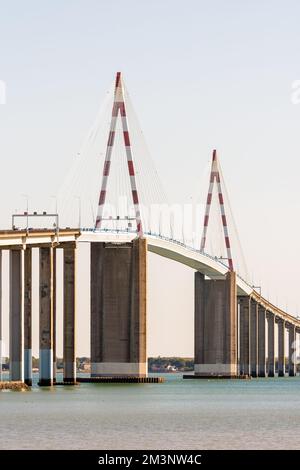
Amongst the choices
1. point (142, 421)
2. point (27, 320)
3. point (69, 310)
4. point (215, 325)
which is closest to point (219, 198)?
point (215, 325)

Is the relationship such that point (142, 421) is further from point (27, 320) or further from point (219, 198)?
point (219, 198)

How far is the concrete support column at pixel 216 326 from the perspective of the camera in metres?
175

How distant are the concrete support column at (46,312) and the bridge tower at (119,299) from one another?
52.8 ft

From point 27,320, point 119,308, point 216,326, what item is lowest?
point 27,320

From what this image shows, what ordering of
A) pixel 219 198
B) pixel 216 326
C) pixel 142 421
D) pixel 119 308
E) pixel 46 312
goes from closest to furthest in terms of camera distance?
pixel 142 421 → pixel 46 312 → pixel 119 308 → pixel 216 326 → pixel 219 198

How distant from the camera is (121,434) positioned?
6725 centimetres

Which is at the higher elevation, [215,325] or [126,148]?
[126,148]

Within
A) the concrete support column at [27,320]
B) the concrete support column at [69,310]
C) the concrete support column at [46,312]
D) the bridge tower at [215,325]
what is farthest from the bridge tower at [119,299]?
the bridge tower at [215,325]

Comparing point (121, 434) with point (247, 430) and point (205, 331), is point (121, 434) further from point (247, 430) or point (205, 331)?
point (205, 331)

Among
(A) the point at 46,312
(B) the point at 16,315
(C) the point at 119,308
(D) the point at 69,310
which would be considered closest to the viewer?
(B) the point at 16,315

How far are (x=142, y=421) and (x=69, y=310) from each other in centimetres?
4683

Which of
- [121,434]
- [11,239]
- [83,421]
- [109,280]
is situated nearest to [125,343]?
[109,280]

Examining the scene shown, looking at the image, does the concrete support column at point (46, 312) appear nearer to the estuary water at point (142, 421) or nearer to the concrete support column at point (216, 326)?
the estuary water at point (142, 421)

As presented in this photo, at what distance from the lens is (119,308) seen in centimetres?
13625
